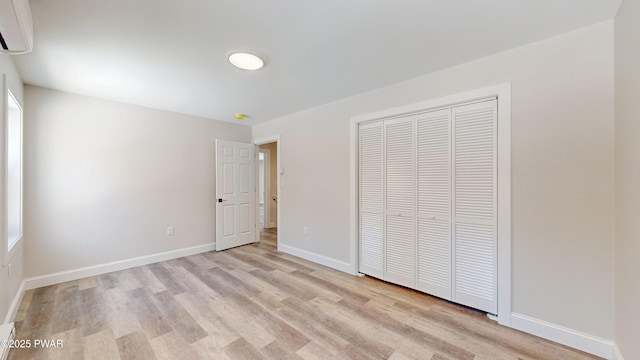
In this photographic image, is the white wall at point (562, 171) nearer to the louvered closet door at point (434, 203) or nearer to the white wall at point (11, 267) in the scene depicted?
the louvered closet door at point (434, 203)

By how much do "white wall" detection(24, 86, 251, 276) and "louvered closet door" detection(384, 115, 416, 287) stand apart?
3079mm

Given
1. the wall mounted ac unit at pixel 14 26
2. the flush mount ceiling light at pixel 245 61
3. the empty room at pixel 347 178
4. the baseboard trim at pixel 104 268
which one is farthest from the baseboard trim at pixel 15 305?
the flush mount ceiling light at pixel 245 61

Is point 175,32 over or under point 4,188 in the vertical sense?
over

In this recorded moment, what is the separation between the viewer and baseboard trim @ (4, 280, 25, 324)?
1.99m

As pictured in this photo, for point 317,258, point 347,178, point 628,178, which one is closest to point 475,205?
point 628,178

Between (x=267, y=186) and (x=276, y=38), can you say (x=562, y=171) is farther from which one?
(x=267, y=186)

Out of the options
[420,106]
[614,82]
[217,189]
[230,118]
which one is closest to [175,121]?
[230,118]

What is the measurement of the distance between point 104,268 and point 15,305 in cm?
96

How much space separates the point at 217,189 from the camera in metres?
4.18

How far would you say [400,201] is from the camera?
2742 millimetres

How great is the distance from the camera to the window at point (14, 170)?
225cm

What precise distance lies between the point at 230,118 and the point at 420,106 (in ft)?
10.4

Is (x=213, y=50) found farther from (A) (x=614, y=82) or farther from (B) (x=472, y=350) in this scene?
(B) (x=472, y=350)

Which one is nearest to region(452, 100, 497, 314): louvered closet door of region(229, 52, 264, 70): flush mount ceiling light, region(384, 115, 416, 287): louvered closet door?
region(384, 115, 416, 287): louvered closet door
